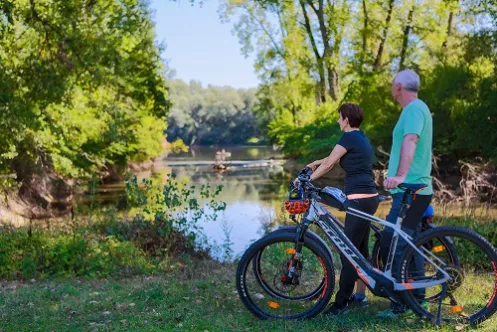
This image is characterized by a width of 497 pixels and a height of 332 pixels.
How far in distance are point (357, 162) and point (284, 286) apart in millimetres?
1264

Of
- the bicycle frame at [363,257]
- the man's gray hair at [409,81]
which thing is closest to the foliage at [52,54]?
the bicycle frame at [363,257]

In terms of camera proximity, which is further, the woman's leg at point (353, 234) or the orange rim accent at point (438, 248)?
the woman's leg at point (353, 234)

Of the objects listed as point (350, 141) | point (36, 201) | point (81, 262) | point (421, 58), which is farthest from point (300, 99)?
point (350, 141)

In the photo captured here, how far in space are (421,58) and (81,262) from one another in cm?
2270

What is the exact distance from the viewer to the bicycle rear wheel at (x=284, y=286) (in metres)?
4.62

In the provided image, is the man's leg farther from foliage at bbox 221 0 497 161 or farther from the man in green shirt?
foliage at bbox 221 0 497 161

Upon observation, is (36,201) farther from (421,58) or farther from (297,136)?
(421,58)

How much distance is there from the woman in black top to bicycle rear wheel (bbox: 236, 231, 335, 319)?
0.18 m

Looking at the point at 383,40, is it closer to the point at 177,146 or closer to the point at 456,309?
the point at 456,309

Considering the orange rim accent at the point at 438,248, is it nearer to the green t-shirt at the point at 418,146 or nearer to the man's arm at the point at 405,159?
the green t-shirt at the point at 418,146

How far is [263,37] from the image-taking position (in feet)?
115

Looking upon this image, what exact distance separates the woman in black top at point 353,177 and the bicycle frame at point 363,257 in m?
0.09

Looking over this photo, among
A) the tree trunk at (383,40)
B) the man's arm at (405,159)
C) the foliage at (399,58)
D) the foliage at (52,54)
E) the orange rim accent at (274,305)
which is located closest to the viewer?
the man's arm at (405,159)

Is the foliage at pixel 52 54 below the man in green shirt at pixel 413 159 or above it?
above
